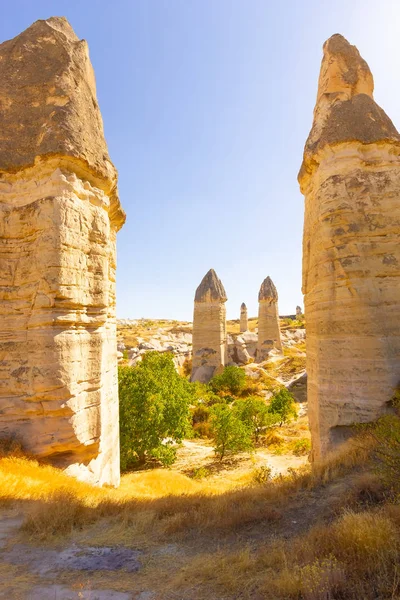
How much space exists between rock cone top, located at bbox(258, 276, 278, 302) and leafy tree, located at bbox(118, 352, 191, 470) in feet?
72.2

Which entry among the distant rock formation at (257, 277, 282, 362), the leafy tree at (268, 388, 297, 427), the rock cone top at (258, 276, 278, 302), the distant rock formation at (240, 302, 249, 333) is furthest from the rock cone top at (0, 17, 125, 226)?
the distant rock formation at (240, 302, 249, 333)

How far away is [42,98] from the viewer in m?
7.36

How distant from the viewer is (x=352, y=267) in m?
7.26

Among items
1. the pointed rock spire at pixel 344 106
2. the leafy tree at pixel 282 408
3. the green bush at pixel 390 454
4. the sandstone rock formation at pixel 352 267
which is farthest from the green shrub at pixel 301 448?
the pointed rock spire at pixel 344 106

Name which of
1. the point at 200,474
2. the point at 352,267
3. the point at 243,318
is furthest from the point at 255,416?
the point at 243,318

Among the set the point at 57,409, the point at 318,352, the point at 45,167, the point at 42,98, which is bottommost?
the point at 57,409

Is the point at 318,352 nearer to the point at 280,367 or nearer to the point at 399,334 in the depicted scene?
the point at 399,334

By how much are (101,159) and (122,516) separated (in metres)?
6.53

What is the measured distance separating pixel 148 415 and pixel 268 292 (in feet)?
79.5

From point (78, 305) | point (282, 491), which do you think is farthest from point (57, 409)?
point (282, 491)

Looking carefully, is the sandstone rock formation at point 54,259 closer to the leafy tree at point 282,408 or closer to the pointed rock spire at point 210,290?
the leafy tree at point 282,408

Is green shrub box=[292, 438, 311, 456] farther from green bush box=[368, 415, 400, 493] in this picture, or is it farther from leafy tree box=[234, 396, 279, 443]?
green bush box=[368, 415, 400, 493]

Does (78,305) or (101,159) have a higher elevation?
(101,159)

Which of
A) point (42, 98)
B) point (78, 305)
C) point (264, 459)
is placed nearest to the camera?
point (78, 305)
